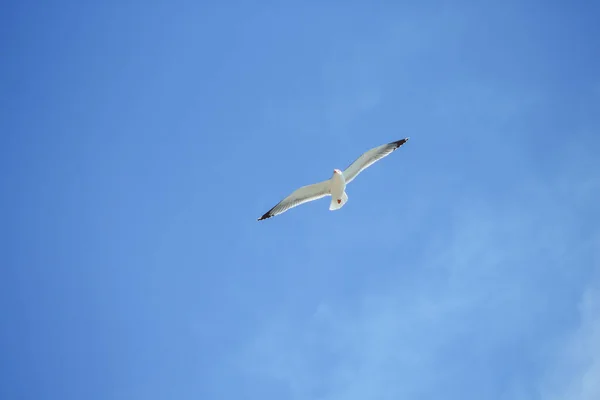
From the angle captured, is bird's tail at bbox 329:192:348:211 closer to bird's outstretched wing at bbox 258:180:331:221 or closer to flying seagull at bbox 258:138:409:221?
flying seagull at bbox 258:138:409:221

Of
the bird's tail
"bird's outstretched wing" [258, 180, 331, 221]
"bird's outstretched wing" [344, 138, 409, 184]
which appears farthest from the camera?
"bird's outstretched wing" [258, 180, 331, 221]

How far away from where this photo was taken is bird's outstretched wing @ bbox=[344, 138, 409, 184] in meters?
12.5

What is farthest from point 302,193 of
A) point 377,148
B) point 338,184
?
point 377,148

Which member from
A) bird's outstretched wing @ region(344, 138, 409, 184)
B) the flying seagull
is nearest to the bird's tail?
the flying seagull

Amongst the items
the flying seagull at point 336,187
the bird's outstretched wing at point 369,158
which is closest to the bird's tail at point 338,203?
the flying seagull at point 336,187

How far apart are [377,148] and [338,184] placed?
1.31 m

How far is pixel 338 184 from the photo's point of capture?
12289 millimetres

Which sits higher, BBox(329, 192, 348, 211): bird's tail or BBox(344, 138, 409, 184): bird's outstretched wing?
BBox(344, 138, 409, 184): bird's outstretched wing

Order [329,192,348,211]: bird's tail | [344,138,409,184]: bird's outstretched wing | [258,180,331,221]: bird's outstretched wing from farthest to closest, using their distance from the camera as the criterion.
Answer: [258,180,331,221]: bird's outstretched wing
[344,138,409,184]: bird's outstretched wing
[329,192,348,211]: bird's tail

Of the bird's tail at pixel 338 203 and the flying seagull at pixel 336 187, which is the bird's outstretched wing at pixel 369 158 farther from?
the bird's tail at pixel 338 203

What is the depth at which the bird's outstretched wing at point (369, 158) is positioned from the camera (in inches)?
494

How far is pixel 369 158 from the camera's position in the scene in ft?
41.5

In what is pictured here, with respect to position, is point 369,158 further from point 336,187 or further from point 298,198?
point 298,198

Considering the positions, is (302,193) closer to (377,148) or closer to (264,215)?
(264,215)
